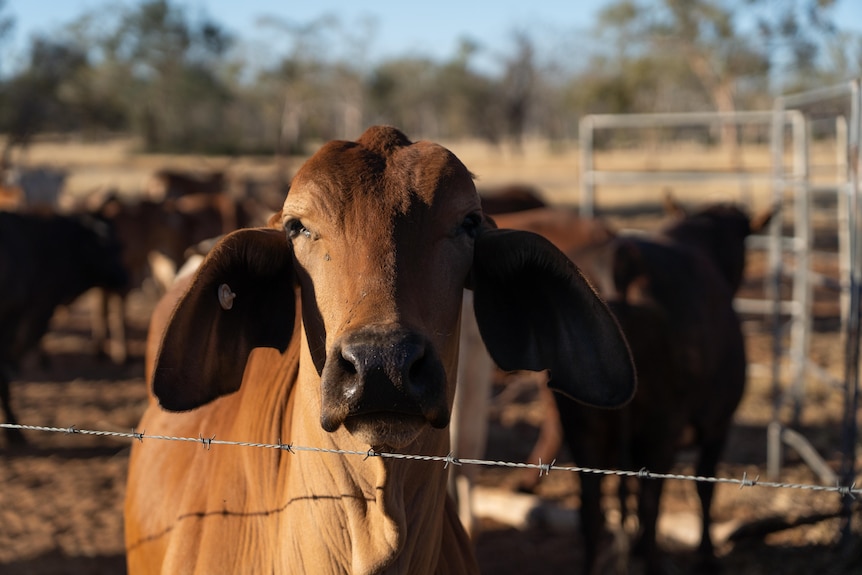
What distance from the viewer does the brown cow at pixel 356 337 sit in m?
2.10

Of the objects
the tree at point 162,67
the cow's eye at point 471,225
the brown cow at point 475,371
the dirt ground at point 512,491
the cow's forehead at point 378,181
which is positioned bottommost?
the dirt ground at point 512,491

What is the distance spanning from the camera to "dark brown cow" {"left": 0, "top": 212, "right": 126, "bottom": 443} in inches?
324

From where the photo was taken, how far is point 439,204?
2311 millimetres

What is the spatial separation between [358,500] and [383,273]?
2.11 ft

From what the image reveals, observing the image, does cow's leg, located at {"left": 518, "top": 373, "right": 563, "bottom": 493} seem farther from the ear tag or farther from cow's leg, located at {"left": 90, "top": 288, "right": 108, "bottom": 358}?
cow's leg, located at {"left": 90, "top": 288, "right": 108, "bottom": 358}

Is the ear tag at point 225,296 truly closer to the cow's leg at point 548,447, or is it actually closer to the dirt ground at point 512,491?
the dirt ground at point 512,491

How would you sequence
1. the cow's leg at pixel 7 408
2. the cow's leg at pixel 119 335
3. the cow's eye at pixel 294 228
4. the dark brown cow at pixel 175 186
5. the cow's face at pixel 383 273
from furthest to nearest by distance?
the dark brown cow at pixel 175 186
the cow's leg at pixel 119 335
the cow's leg at pixel 7 408
the cow's eye at pixel 294 228
the cow's face at pixel 383 273

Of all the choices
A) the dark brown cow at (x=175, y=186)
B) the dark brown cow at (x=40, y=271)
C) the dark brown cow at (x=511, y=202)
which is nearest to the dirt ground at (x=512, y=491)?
the dark brown cow at (x=40, y=271)

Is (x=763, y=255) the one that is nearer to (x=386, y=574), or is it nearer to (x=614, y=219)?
(x=614, y=219)

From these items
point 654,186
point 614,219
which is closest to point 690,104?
point 654,186

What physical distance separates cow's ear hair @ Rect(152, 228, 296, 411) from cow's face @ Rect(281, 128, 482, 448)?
0.30 ft

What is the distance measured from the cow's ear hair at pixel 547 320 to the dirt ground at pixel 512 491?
8.47 feet

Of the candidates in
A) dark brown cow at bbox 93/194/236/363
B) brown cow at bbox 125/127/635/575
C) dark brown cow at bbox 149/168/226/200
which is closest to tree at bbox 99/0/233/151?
dark brown cow at bbox 149/168/226/200

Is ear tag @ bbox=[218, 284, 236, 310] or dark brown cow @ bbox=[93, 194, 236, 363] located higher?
ear tag @ bbox=[218, 284, 236, 310]
